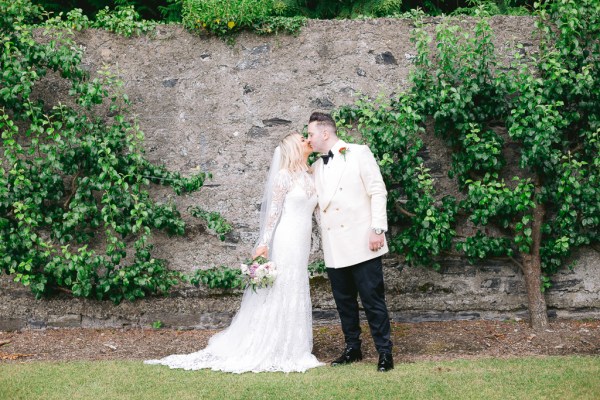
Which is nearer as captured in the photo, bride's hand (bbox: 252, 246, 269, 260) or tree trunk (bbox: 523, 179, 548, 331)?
bride's hand (bbox: 252, 246, 269, 260)

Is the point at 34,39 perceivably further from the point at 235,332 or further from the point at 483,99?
the point at 483,99

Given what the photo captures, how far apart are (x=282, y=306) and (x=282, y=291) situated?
0.12 m

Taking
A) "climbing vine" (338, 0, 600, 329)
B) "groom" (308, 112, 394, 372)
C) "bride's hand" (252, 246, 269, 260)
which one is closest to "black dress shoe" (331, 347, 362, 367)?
"groom" (308, 112, 394, 372)

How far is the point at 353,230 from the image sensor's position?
212 inches

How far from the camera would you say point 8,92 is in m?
6.24

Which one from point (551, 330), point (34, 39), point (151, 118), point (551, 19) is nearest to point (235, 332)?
point (151, 118)

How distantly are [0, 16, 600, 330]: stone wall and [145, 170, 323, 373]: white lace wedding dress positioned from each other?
91cm

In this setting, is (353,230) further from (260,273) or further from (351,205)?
(260,273)

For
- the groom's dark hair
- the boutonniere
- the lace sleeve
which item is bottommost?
the lace sleeve

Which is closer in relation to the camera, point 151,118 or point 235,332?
point 235,332

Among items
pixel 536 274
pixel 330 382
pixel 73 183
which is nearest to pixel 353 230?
pixel 330 382

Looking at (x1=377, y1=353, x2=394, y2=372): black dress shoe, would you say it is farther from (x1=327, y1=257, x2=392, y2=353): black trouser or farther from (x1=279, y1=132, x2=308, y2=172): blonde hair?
(x1=279, y1=132, x2=308, y2=172): blonde hair

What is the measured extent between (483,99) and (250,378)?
3.27 meters

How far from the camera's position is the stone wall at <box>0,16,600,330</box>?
6555mm
